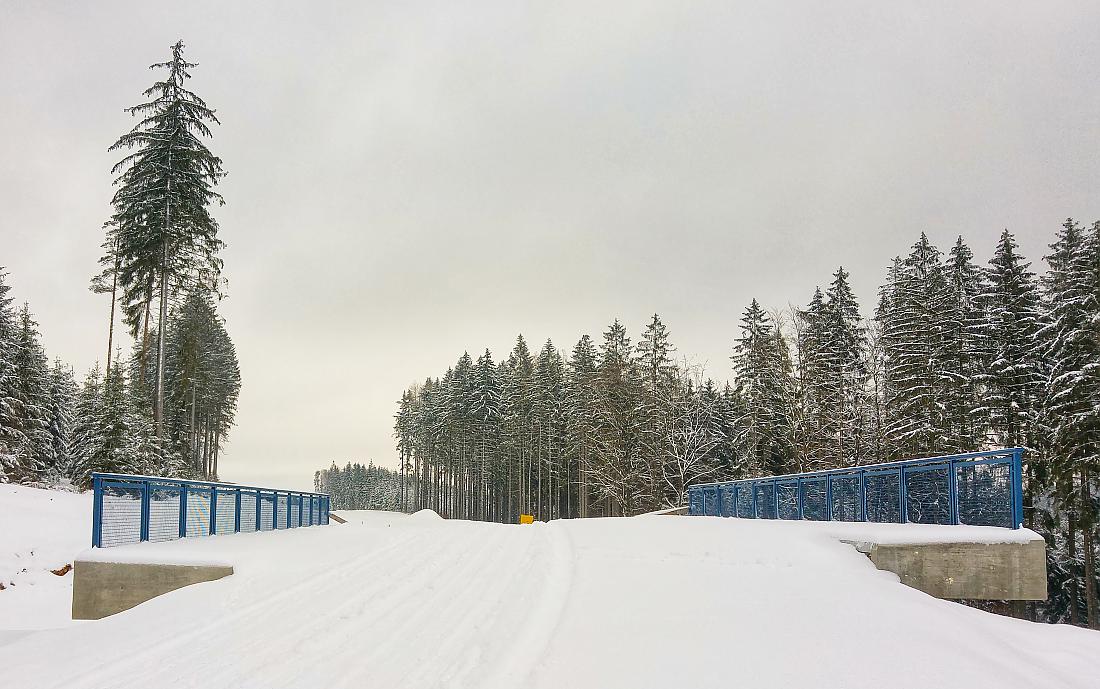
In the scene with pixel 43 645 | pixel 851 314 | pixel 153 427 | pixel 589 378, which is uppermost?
pixel 851 314

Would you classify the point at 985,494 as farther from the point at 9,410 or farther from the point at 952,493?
the point at 9,410

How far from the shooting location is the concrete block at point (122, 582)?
33.2 feet

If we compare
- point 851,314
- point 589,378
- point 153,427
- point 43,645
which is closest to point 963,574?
point 43,645

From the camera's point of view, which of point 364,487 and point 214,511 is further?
point 364,487

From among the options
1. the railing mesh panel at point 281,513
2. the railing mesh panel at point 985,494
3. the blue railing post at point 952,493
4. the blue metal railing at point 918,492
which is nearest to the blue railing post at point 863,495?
the blue metal railing at point 918,492

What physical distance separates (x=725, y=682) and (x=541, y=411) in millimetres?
55519

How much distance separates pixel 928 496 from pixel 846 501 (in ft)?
9.35

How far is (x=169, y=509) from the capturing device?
12.4 m

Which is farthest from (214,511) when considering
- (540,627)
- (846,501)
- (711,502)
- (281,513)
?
(711,502)

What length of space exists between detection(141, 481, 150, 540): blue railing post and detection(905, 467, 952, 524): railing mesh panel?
12.8 meters

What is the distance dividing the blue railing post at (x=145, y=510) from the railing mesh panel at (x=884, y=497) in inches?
500

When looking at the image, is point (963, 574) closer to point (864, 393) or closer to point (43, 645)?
point (43, 645)

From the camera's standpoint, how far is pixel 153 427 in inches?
1122

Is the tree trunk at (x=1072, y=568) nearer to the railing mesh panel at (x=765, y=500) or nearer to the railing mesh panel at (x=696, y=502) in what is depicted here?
the railing mesh panel at (x=696, y=502)
